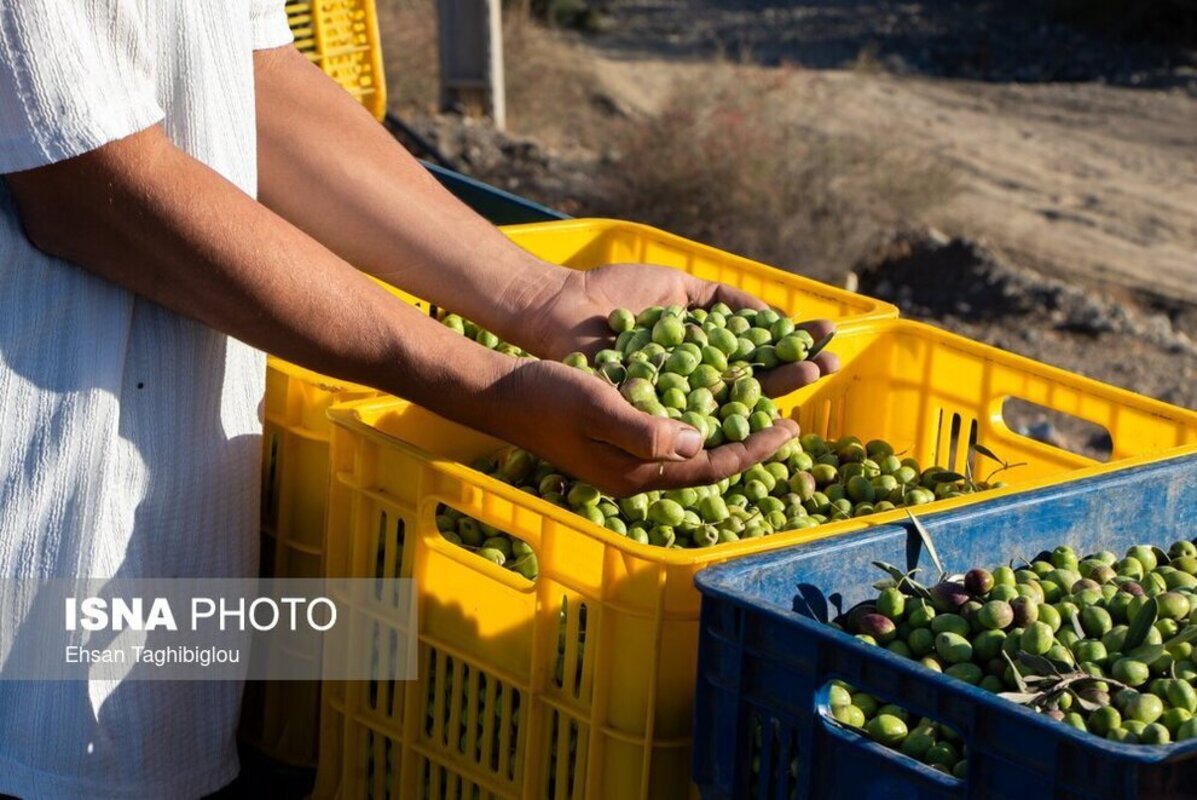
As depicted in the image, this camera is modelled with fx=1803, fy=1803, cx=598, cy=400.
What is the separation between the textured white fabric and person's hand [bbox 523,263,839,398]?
548mm

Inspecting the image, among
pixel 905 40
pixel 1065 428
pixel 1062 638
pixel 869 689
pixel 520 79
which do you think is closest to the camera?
pixel 869 689

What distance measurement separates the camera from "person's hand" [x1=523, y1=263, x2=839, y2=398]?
279cm

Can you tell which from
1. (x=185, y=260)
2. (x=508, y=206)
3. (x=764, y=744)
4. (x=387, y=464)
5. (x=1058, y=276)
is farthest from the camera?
(x=1058, y=276)

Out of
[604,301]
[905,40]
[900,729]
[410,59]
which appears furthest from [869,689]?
[905,40]

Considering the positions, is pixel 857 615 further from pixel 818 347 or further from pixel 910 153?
pixel 910 153

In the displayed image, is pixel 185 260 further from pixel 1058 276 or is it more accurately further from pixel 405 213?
pixel 1058 276

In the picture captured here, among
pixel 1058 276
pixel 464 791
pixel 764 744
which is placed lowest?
pixel 1058 276

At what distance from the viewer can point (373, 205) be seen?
109 inches

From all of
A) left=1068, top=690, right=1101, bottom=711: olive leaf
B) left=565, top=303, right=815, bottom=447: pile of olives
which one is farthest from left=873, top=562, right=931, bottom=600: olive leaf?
left=565, top=303, right=815, bottom=447: pile of olives

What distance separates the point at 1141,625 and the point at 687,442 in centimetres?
59

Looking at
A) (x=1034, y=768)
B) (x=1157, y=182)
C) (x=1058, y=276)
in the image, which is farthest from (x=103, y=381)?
(x=1157, y=182)

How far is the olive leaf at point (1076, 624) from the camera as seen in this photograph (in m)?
2.04

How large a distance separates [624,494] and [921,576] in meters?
0.40

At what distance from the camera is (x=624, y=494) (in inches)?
91.5
